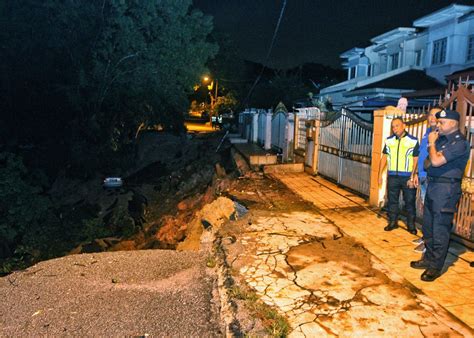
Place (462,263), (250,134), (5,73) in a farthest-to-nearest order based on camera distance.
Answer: (250,134)
(5,73)
(462,263)

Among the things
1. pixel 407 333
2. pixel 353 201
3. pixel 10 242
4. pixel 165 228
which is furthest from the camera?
pixel 10 242

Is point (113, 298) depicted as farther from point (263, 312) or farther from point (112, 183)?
point (112, 183)

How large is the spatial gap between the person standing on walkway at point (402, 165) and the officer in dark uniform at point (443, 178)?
1.33 metres

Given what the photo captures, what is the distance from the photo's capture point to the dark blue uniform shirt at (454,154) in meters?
4.06

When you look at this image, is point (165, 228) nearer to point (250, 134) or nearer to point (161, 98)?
point (250, 134)

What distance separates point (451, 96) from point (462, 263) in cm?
234

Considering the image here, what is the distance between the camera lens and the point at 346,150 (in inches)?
368

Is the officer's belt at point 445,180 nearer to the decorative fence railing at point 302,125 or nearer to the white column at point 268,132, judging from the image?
the decorative fence railing at point 302,125

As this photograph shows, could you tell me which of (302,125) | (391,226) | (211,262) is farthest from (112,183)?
(391,226)

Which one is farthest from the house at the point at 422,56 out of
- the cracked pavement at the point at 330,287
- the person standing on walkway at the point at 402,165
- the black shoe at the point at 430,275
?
the black shoe at the point at 430,275

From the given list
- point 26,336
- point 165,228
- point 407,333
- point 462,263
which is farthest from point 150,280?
point 165,228

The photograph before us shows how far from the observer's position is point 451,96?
545 cm

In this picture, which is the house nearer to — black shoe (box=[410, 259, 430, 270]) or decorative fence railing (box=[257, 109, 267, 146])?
decorative fence railing (box=[257, 109, 267, 146])

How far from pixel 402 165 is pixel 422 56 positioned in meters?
18.7
